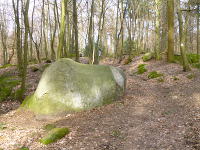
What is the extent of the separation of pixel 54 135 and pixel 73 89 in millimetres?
3105

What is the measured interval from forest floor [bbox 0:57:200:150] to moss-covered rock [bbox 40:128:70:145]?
0.57 ft

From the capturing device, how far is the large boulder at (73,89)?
9625mm

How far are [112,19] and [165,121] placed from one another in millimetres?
31986

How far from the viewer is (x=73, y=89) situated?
993 cm

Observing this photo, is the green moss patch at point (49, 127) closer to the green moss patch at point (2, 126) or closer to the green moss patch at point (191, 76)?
the green moss patch at point (2, 126)

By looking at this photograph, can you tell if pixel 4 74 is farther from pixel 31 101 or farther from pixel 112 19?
pixel 112 19

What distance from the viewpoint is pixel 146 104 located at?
991cm

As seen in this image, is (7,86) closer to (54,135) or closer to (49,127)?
(49,127)

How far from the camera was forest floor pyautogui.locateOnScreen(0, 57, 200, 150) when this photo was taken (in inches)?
252

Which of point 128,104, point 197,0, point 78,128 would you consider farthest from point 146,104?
point 197,0

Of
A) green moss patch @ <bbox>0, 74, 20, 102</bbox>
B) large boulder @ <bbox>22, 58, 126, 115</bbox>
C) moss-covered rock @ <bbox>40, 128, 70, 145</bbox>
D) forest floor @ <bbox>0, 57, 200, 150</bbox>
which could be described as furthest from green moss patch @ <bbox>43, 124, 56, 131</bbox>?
green moss patch @ <bbox>0, 74, 20, 102</bbox>

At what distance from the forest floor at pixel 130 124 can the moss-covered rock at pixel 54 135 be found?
0.17m

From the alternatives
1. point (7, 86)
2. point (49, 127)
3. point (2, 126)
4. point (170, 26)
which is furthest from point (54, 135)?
point (170, 26)

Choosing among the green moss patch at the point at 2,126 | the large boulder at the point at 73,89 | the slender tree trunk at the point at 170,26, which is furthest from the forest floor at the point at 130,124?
the slender tree trunk at the point at 170,26
